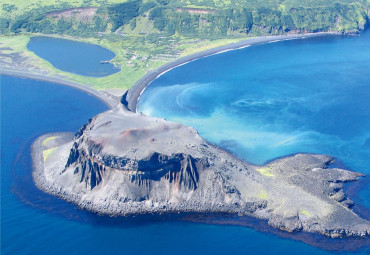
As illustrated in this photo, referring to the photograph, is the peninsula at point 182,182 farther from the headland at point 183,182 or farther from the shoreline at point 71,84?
the shoreline at point 71,84

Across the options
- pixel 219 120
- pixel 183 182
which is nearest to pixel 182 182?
pixel 183 182

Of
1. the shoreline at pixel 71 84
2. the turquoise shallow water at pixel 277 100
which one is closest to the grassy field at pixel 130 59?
the shoreline at pixel 71 84

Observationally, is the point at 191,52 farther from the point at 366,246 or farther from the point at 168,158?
the point at 366,246

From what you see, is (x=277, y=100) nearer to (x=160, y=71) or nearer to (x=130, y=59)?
(x=160, y=71)

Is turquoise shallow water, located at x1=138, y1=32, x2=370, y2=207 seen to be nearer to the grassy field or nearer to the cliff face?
the grassy field

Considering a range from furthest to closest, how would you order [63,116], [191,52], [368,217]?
[191,52], [63,116], [368,217]

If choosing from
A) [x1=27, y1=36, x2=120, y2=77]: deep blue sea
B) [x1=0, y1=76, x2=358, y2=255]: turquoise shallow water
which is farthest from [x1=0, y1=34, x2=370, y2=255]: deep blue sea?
[x1=27, y1=36, x2=120, y2=77]: deep blue sea

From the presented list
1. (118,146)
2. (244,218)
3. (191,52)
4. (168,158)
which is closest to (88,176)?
(118,146)

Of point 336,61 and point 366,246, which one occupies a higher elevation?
point 336,61
